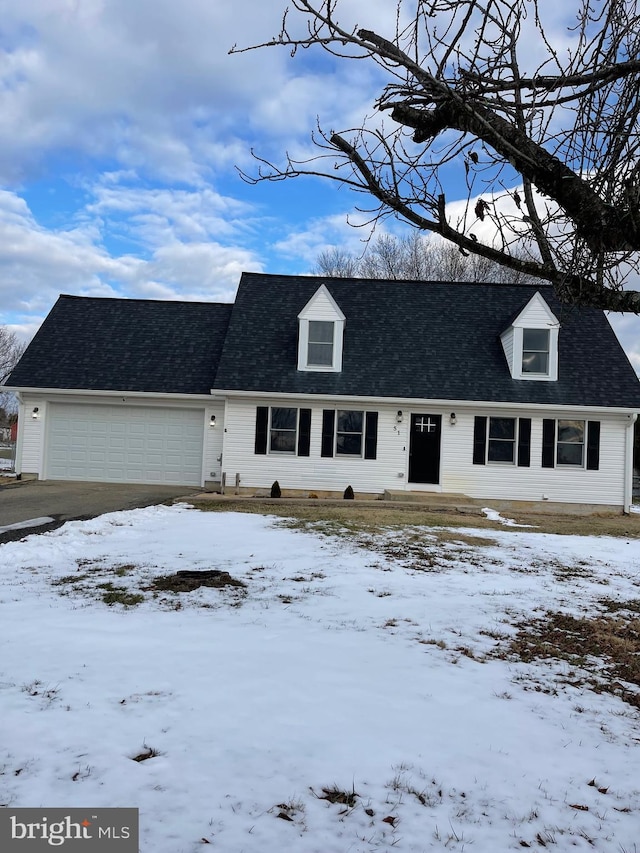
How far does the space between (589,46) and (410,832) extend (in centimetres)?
435

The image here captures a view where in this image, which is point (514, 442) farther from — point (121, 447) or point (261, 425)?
point (121, 447)

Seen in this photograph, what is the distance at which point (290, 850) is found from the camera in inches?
83.7

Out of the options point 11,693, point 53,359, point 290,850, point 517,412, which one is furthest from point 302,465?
point 290,850

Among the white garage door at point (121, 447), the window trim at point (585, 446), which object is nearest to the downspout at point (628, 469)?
the window trim at point (585, 446)

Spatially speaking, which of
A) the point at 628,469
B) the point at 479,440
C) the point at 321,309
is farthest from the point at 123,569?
the point at 628,469

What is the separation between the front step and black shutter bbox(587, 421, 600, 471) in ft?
11.4

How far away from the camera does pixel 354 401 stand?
15.3 m

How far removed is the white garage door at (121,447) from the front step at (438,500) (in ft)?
18.7

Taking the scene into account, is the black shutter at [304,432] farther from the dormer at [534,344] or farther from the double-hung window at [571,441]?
the double-hung window at [571,441]

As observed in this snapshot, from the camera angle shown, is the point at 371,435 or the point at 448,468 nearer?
the point at 448,468

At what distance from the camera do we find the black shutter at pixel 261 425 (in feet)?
50.7

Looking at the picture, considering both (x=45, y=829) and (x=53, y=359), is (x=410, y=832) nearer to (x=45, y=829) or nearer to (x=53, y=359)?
(x=45, y=829)

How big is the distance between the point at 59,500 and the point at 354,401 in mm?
7466

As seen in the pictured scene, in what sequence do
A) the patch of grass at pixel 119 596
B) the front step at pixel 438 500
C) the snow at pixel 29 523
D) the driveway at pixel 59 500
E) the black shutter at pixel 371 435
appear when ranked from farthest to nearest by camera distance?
the black shutter at pixel 371 435, the front step at pixel 438 500, the driveway at pixel 59 500, the snow at pixel 29 523, the patch of grass at pixel 119 596
